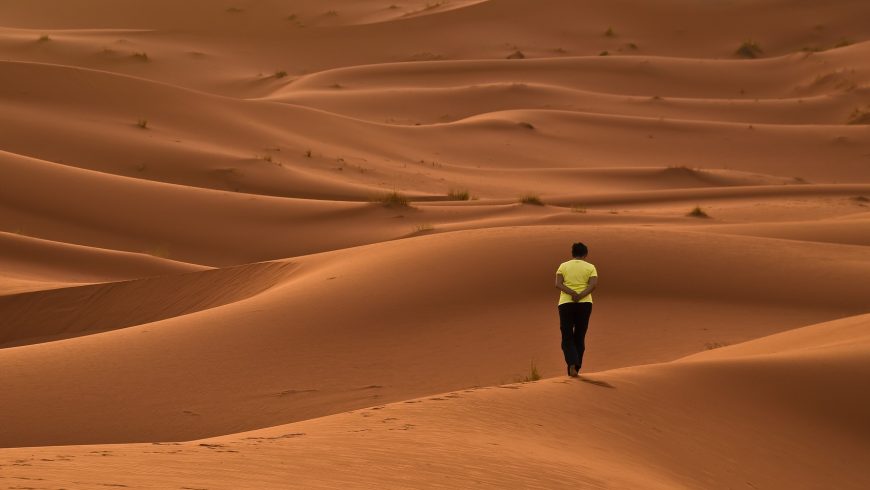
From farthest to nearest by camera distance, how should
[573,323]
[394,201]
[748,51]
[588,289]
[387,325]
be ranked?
[748,51] < [394,201] < [387,325] < [573,323] < [588,289]

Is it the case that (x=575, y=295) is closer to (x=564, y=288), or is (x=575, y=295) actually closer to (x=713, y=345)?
(x=564, y=288)

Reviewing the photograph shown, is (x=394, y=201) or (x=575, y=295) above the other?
(x=394, y=201)

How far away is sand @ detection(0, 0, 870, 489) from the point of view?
7.64 m

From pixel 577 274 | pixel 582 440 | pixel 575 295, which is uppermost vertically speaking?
pixel 577 274

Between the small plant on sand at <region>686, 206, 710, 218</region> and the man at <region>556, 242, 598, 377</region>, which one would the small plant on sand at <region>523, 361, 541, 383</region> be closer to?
the man at <region>556, 242, 598, 377</region>

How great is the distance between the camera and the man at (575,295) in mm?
8594

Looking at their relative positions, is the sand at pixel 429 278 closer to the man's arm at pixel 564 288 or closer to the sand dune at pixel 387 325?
the sand dune at pixel 387 325

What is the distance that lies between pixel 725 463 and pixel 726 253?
7059mm

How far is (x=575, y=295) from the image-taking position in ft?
28.2

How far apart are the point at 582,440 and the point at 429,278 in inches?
232

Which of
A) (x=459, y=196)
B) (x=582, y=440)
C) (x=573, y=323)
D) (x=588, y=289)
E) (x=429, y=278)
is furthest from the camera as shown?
(x=459, y=196)

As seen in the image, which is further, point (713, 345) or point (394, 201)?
point (394, 201)

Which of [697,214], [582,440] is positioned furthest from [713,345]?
[697,214]

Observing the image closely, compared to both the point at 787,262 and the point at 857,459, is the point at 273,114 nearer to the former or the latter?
the point at 787,262
